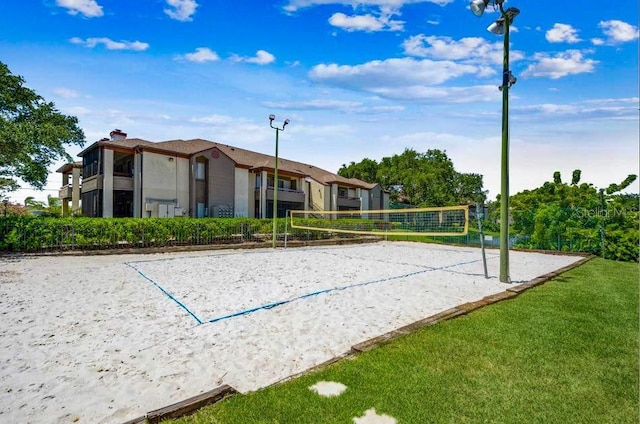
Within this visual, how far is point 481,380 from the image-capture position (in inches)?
114

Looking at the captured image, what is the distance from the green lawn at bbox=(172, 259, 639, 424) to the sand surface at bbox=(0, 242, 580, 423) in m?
0.55

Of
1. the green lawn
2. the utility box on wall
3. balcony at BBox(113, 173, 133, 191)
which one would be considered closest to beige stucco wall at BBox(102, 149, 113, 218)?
balcony at BBox(113, 173, 133, 191)

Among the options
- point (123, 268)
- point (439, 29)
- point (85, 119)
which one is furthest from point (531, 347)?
point (85, 119)

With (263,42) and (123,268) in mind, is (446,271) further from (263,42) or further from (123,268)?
(263,42)

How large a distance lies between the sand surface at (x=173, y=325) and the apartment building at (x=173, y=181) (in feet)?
40.7

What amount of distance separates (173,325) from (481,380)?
3.92 m

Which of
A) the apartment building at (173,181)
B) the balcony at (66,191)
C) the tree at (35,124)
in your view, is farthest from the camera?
the balcony at (66,191)

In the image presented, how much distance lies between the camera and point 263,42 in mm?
11859

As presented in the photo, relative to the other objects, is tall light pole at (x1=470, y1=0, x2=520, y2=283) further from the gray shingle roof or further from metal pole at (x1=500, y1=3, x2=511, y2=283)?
the gray shingle roof

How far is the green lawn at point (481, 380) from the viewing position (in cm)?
239

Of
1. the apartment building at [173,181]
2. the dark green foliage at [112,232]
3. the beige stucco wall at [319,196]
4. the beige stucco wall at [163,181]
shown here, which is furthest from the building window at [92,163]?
the beige stucco wall at [319,196]

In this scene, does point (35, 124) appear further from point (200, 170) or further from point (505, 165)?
point (505, 165)

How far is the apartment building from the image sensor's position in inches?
815

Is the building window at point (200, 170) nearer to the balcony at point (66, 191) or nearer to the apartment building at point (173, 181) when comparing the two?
the apartment building at point (173, 181)
